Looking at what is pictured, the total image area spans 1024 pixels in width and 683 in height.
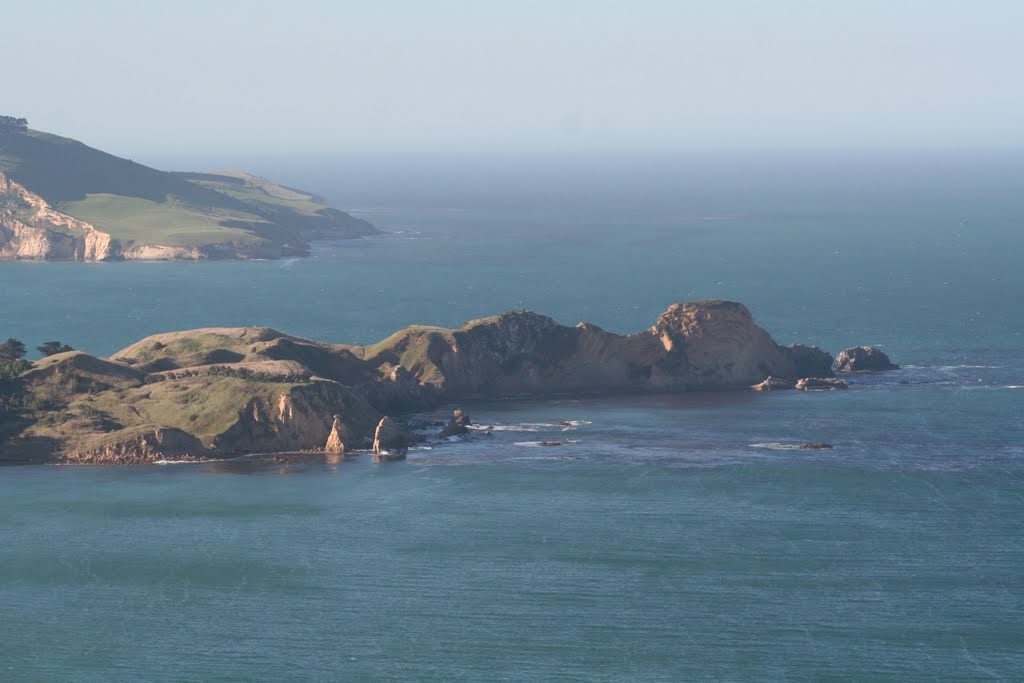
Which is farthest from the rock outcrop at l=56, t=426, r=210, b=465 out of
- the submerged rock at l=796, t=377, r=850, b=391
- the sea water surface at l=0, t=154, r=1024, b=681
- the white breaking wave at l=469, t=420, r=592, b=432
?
the submerged rock at l=796, t=377, r=850, b=391

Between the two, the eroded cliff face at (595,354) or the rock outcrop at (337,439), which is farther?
the eroded cliff face at (595,354)

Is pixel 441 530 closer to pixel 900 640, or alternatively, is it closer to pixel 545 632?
pixel 545 632

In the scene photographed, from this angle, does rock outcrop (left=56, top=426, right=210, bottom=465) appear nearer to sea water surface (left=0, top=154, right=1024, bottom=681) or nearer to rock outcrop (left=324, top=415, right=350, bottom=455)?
sea water surface (left=0, top=154, right=1024, bottom=681)

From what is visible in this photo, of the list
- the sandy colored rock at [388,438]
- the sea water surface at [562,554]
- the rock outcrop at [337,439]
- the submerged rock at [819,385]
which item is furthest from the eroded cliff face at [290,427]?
the submerged rock at [819,385]

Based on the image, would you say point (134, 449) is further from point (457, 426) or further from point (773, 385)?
point (773, 385)

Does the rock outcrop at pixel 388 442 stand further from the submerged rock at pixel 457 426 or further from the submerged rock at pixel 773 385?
the submerged rock at pixel 773 385

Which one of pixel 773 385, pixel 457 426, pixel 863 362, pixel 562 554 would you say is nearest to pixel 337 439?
pixel 457 426
